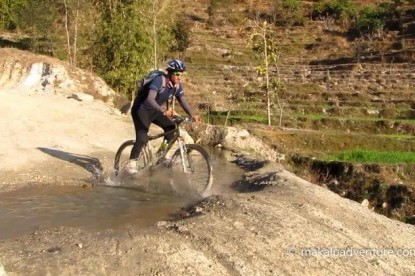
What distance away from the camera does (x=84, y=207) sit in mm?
7539

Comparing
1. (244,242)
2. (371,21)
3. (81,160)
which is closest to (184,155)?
(81,160)

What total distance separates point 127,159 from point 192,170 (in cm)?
159

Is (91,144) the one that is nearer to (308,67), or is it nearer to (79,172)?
(79,172)

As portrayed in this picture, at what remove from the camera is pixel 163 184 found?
348 inches

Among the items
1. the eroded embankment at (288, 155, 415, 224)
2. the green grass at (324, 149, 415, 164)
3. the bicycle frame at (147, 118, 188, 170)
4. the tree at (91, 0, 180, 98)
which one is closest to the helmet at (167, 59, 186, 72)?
the bicycle frame at (147, 118, 188, 170)

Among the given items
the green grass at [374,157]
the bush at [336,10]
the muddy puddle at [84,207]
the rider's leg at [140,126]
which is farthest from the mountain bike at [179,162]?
the bush at [336,10]

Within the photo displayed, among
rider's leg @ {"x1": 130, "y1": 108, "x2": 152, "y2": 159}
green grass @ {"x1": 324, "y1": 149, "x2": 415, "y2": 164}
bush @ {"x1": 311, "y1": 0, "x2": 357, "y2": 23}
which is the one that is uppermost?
bush @ {"x1": 311, "y1": 0, "x2": 357, "y2": 23}

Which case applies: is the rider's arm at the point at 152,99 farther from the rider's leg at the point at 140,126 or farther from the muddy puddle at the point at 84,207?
the muddy puddle at the point at 84,207

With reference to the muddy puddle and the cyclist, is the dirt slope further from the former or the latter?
the cyclist

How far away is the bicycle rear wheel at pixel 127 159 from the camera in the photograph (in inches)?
359

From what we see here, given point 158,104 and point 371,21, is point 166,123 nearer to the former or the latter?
point 158,104

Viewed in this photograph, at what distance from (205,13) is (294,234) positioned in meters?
67.1

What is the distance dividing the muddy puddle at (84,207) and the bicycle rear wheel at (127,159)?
0.36m

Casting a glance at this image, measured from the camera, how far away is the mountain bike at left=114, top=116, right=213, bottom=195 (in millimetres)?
8312
